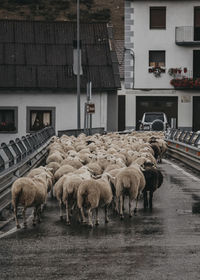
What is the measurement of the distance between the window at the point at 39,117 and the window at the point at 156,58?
8363mm

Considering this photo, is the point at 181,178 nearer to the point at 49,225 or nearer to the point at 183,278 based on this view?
the point at 49,225

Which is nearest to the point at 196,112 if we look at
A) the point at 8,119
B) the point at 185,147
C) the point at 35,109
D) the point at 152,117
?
the point at 152,117

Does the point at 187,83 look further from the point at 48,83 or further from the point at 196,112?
the point at 48,83

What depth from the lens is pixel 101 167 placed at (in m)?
15.6

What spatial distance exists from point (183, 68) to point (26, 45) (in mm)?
10474

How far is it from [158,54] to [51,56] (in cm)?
762

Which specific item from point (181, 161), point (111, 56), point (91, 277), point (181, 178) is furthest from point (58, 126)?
point (91, 277)

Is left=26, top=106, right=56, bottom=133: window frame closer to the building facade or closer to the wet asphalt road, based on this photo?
the building facade

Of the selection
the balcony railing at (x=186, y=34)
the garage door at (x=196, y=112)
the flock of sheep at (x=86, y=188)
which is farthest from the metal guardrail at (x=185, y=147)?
the balcony railing at (x=186, y=34)

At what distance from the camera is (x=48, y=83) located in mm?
44812

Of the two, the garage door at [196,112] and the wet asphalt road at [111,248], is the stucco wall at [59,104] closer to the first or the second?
the garage door at [196,112]

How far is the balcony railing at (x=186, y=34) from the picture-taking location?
49188 millimetres

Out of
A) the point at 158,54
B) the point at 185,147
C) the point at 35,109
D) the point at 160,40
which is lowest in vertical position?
the point at 185,147

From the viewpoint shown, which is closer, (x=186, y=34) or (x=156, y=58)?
(x=186, y=34)
